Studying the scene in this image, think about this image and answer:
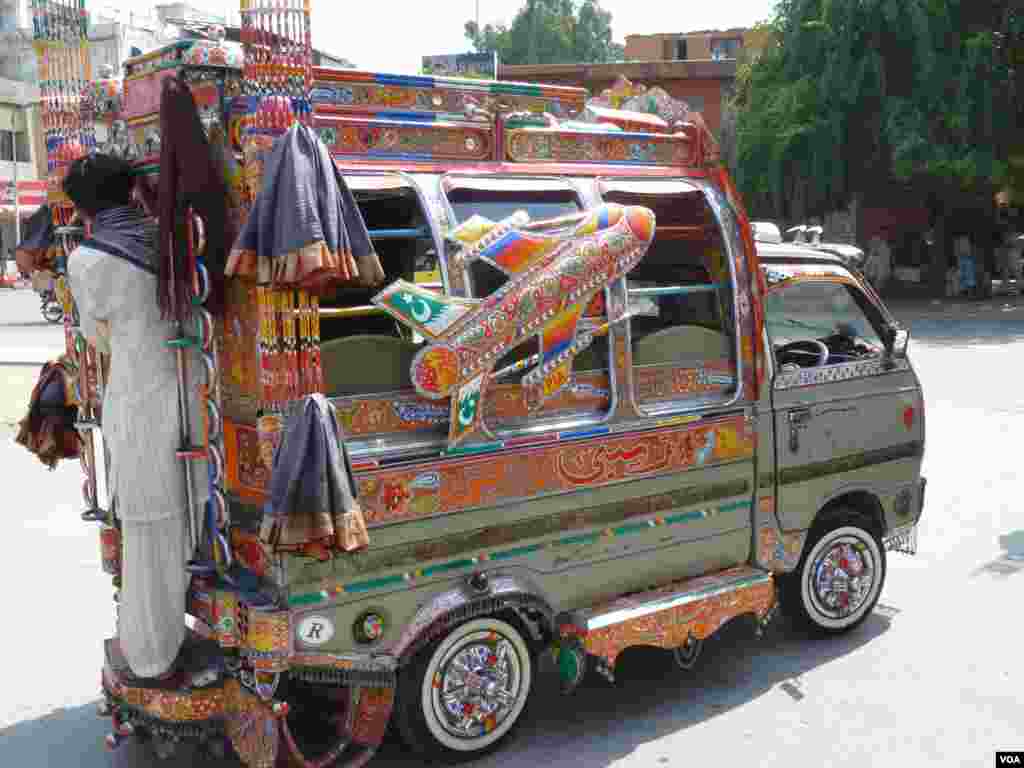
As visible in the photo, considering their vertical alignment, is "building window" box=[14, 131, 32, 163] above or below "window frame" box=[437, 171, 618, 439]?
above

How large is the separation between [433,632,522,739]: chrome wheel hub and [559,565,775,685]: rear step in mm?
297

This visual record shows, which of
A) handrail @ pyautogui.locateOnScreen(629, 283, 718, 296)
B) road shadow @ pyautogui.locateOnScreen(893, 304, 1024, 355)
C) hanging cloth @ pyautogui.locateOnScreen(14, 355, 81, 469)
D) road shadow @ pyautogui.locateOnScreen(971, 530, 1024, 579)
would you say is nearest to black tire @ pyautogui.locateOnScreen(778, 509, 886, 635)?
road shadow @ pyautogui.locateOnScreen(971, 530, 1024, 579)

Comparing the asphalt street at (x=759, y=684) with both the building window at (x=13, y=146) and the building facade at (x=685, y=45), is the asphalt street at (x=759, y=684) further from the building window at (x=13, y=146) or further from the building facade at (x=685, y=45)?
the building facade at (x=685, y=45)

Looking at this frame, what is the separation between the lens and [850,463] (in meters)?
5.31

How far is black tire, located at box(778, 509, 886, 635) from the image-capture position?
208 inches

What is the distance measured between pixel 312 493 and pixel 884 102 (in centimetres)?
2254

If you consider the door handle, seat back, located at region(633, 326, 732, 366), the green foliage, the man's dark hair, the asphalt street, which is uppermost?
the green foliage

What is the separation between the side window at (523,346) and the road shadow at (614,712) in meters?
1.36

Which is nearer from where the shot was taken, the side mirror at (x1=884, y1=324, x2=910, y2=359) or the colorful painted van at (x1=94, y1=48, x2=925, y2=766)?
the colorful painted van at (x1=94, y1=48, x2=925, y2=766)

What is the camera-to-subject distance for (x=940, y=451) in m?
9.76

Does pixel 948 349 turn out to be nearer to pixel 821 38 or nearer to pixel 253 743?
pixel 821 38

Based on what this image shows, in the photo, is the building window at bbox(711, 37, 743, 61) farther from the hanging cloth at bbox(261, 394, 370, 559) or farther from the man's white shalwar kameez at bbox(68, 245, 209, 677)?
the hanging cloth at bbox(261, 394, 370, 559)

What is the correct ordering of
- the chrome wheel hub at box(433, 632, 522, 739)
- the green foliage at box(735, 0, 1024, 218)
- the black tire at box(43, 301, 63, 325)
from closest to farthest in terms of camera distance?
the chrome wheel hub at box(433, 632, 522, 739) < the black tire at box(43, 301, 63, 325) < the green foliage at box(735, 0, 1024, 218)

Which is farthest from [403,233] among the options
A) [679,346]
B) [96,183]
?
[679,346]
